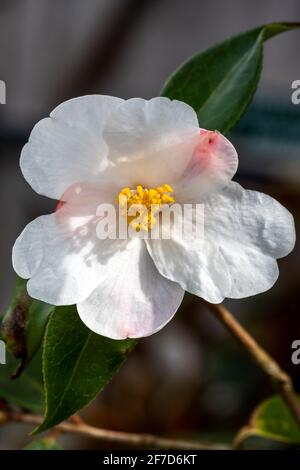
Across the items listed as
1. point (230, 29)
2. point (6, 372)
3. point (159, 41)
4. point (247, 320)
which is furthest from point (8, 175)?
point (6, 372)

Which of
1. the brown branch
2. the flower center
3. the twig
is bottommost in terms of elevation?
the twig

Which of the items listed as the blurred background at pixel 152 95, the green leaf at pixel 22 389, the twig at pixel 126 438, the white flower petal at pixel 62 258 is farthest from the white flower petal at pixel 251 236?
the blurred background at pixel 152 95

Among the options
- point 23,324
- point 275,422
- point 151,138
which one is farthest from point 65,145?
point 275,422

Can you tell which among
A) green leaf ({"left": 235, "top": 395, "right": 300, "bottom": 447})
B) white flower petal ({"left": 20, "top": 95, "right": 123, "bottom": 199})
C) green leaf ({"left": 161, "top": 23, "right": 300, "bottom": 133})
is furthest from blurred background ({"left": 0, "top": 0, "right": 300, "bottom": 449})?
white flower petal ({"left": 20, "top": 95, "right": 123, "bottom": 199})

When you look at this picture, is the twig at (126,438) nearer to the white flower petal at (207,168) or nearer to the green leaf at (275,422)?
the green leaf at (275,422)

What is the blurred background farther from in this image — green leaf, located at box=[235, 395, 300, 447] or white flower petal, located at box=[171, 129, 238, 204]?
white flower petal, located at box=[171, 129, 238, 204]

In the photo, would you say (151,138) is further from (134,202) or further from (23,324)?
(23,324)
